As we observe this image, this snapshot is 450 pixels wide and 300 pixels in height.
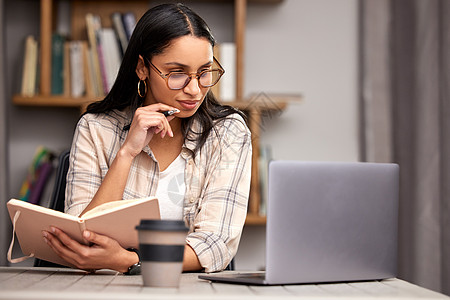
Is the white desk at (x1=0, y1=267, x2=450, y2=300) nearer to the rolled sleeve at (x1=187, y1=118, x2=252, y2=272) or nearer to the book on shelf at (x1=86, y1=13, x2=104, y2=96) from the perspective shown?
the rolled sleeve at (x1=187, y1=118, x2=252, y2=272)

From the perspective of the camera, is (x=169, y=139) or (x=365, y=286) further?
(x=169, y=139)

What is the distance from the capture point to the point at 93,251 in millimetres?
1130

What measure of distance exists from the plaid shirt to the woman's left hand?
0.29 metres

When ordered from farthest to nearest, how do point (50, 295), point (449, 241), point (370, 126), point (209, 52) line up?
point (370, 126) → point (449, 241) → point (209, 52) → point (50, 295)

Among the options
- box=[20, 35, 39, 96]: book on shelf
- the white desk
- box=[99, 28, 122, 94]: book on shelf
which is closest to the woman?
the white desk

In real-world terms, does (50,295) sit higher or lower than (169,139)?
lower

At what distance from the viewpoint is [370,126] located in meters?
Answer: 2.67

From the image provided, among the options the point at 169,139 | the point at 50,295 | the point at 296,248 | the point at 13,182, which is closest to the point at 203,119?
the point at 169,139

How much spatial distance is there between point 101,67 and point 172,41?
3.65 ft

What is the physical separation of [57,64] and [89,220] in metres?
1.65

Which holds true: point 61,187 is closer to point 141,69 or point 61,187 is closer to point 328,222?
point 141,69

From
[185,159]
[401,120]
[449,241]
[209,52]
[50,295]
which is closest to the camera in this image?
[50,295]

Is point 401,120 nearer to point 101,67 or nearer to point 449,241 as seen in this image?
point 449,241

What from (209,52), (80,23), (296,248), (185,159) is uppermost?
(80,23)
